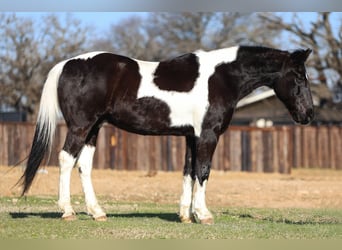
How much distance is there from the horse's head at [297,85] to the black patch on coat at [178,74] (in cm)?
152

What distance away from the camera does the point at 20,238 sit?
8.93 meters

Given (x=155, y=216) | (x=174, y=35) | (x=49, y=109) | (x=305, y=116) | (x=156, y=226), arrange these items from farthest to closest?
(x=174, y=35) < (x=155, y=216) < (x=305, y=116) < (x=49, y=109) < (x=156, y=226)

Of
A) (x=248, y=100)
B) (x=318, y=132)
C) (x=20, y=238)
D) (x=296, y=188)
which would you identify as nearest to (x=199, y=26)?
(x=248, y=100)

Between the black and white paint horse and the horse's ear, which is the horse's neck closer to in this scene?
the black and white paint horse

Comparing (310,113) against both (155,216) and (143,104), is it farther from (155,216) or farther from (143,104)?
(155,216)

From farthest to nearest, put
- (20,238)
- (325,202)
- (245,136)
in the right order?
(245,136), (325,202), (20,238)

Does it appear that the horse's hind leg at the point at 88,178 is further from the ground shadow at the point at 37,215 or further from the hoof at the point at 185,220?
the hoof at the point at 185,220

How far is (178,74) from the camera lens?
1118cm

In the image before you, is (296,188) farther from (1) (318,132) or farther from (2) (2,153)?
(2) (2,153)

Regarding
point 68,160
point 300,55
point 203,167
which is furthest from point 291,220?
point 68,160

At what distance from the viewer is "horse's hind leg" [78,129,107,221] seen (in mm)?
11203

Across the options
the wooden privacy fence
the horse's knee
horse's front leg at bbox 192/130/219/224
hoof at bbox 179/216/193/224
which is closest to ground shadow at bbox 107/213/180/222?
hoof at bbox 179/216/193/224

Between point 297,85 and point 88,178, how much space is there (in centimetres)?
379

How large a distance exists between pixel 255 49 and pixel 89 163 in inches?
132
